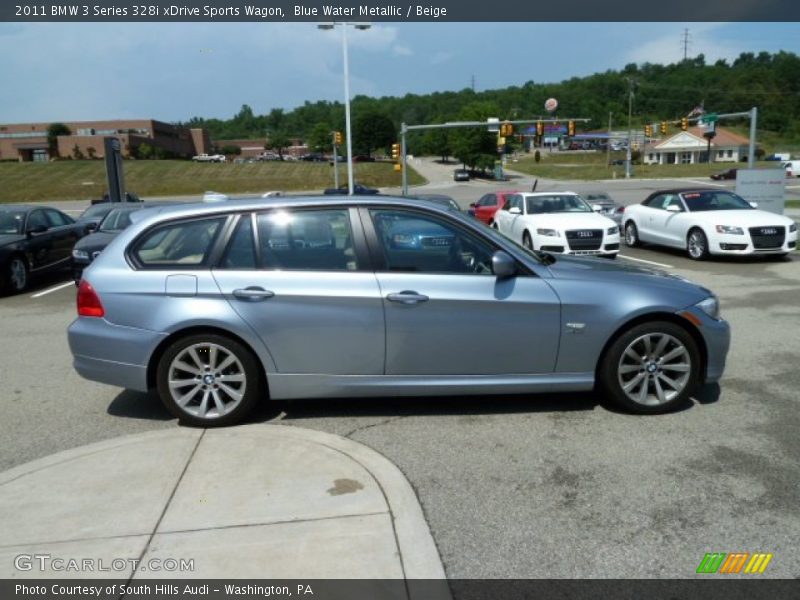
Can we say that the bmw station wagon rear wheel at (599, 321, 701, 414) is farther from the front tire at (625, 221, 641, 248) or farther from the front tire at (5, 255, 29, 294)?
the front tire at (625, 221, 641, 248)

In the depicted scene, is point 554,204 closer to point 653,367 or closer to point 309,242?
point 653,367

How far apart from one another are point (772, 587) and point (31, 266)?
1261 centimetres

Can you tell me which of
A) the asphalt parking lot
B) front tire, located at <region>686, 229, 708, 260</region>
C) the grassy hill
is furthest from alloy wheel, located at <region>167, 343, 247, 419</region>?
the grassy hill

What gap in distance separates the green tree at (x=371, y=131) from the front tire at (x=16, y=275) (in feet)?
393

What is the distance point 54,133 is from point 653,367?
5035 inches

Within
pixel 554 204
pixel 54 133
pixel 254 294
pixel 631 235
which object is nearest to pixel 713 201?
pixel 631 235

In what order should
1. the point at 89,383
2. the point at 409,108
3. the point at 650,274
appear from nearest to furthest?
the point at 650,274 < the point at 89,383 < the point at 409,108

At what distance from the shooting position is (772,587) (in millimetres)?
2744

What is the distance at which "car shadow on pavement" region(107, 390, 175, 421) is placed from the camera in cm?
492

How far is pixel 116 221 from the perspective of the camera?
12.8 metres

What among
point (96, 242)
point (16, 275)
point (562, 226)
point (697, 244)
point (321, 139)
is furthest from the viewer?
point (321, 139)

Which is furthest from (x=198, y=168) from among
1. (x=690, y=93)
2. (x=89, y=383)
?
(x=89, y=383)

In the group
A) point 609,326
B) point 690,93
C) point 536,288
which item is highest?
point 690,93

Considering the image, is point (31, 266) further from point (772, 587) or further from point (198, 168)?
point (198, 168)
